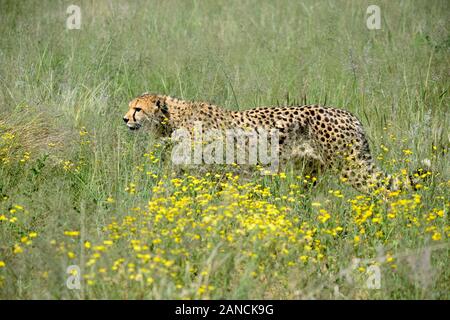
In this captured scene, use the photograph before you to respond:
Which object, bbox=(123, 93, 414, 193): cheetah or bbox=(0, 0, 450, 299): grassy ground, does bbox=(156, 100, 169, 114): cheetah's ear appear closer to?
bbox=(123, 93, 414, 193): cheetah

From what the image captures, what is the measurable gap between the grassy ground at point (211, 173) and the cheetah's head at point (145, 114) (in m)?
0.19

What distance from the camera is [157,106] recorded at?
20.7ft

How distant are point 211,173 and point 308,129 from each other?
86 centimetres

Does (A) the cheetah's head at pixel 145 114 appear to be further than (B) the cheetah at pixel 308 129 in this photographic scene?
Yes

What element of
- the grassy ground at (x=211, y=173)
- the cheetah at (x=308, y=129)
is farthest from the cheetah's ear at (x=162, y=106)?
the grassy ground at (x=211, y=173)

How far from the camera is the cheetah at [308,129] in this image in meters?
6.01

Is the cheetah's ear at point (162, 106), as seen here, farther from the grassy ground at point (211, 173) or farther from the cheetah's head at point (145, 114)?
the grassy ground at point (211, 173)

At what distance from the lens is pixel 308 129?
20.0 feet

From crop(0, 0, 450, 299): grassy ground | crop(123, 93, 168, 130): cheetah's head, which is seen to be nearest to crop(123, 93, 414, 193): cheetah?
crop(123, 93, 168, 130): cheetah's head

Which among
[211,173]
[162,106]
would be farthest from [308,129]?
[162,106]

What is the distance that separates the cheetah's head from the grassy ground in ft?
0.62

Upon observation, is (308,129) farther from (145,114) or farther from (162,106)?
(145,114)

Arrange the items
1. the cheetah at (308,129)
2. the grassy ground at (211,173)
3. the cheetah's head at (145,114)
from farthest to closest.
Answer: the cheetah's head at (145,114) < the cheetah at (308,129) < the grassy ground at (211,173)
